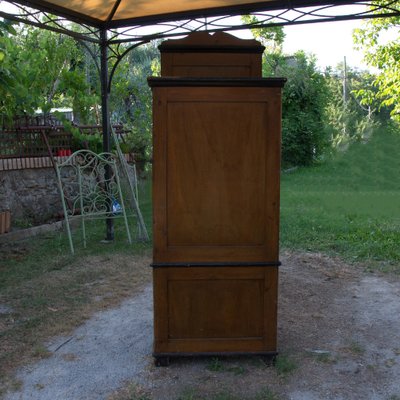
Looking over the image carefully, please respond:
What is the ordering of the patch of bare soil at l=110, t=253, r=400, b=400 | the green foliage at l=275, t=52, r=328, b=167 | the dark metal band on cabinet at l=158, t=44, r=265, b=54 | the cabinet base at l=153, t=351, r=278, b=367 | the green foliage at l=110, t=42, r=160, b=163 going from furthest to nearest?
1. the green foliage at l=275, t=52, r=328, b=167
2. the green foliage at l=110, t=42, r=160, b=163
3. the cabinet base at l=153, t=351, r=278, b=367
4. the dark metal band on cabinet at l=158, t=44, r=265, b=54
5. the patch of bare soil at l=110, t=253, r=400, b=400

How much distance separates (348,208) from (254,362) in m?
7.29

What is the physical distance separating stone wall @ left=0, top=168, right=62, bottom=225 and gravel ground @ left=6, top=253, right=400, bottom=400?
3.98 m

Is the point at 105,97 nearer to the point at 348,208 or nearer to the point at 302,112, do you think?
the point at 348,208

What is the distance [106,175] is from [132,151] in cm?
391

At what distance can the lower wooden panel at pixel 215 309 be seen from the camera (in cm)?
317

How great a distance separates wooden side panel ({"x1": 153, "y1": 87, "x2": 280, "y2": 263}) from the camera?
302cm

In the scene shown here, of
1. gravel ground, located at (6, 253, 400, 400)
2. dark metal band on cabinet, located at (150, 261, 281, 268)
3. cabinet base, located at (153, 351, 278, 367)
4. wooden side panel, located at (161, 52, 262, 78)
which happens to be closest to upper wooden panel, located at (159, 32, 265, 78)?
wooden side panel, located at (161, 52, 262, 78)

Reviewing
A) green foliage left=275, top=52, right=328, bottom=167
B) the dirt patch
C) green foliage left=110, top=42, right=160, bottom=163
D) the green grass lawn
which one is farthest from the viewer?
green foliage left=275, top=52, right=328, bottom=167

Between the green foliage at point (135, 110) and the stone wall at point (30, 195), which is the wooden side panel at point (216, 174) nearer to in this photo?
the stone wall at point (30, 195)

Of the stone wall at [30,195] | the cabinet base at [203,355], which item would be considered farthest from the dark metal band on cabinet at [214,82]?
the stone wall at [30,195]

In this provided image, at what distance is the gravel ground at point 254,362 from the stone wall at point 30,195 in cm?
398

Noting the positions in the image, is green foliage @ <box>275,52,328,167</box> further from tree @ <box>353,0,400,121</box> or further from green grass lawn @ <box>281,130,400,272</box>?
tree @ <box>353,0,400,121</box>

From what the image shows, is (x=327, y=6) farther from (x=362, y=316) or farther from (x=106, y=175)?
(x=106, y=175)

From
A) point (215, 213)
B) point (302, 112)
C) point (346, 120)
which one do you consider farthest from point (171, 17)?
point (346, 120)
